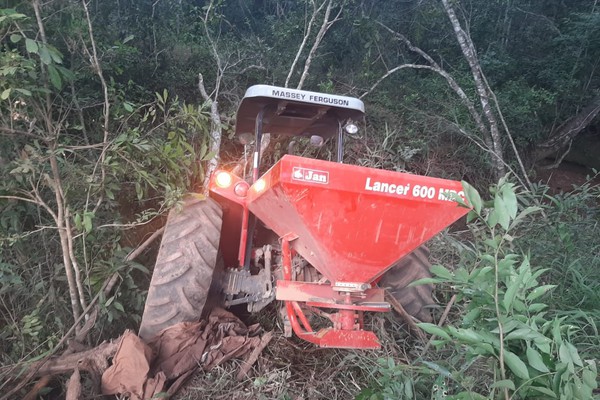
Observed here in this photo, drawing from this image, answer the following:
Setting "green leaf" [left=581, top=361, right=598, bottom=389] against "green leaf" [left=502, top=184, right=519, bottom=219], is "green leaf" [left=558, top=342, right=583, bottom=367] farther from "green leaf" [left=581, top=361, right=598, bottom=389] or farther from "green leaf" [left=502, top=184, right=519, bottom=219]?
"green leaf" [left=502, top=184, right=519, bottom=219]

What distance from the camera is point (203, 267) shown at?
3004 millimetres

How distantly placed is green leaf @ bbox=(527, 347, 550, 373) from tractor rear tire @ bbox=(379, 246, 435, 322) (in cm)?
163

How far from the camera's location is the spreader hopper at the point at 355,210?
2238 mm

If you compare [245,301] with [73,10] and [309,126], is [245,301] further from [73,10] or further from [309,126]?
[73,10]

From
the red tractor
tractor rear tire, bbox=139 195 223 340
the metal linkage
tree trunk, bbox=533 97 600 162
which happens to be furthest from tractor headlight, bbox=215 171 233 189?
tree trunk, bbox=533 97 600 162

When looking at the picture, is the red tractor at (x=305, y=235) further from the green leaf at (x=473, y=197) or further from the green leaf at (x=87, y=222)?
the green leaf at (x=87, y=222)

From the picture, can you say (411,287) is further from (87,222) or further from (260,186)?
(87,222)

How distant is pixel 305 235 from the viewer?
2465 millimetres

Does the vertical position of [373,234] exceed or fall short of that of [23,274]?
it exceeds it

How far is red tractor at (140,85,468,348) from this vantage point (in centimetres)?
230

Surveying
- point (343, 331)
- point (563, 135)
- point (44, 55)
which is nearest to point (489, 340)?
point (343, 331)

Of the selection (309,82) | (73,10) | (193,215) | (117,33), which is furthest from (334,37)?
(193,215)

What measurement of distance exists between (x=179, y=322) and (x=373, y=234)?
120 cm

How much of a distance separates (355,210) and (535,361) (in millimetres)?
996
